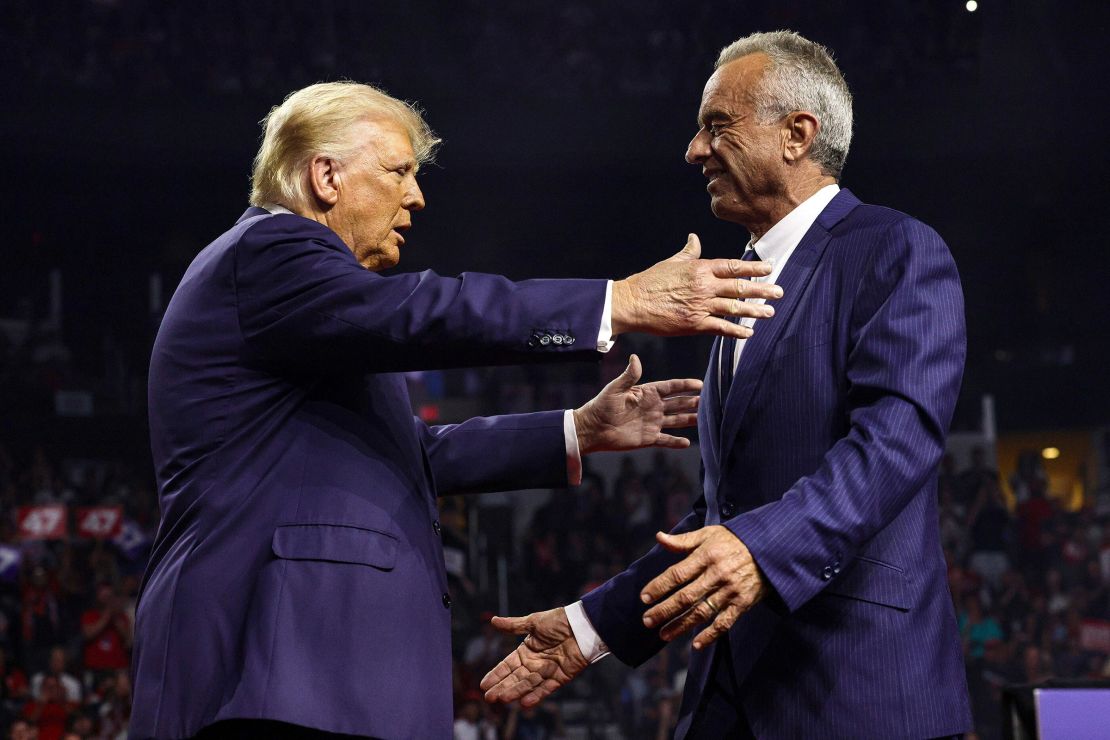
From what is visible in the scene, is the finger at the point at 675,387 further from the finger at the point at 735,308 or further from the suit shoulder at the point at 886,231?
the finger at the point at 735,308

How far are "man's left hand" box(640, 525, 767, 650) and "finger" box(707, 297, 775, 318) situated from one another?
0.28 metres

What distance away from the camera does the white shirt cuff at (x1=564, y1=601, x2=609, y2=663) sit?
1896 mm

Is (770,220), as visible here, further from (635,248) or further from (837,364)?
(635,248)

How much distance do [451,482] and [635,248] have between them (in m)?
7.58

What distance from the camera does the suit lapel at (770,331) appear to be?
66.9 inches

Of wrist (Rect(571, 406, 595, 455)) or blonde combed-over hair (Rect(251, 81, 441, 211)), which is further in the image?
wrist (Rect(571, 406, 595, 455))

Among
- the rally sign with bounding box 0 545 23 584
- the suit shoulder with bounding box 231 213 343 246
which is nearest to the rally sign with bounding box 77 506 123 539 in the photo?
the rally sign with bounding box 0 545 23 584

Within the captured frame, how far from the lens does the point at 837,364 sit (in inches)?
64.6

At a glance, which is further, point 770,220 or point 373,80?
point 373,80

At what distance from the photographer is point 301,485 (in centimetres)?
160

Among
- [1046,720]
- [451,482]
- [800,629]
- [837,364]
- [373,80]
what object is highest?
[373,80]

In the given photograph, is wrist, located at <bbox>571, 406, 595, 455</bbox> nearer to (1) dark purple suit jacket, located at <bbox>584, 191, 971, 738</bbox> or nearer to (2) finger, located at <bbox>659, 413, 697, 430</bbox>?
(2) finger, located at <bbox>659, 413, 697, 430</bbox>

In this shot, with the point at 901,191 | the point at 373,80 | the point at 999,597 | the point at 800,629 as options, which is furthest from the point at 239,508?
the point at 901,191

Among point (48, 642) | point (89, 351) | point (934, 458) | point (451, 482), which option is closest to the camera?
point (934, 458)
